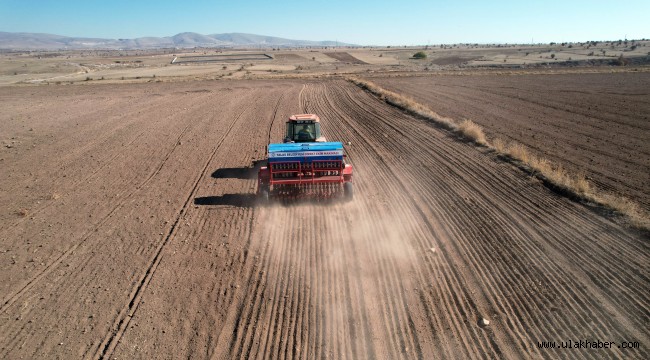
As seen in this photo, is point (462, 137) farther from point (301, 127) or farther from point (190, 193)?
point (190, 193)

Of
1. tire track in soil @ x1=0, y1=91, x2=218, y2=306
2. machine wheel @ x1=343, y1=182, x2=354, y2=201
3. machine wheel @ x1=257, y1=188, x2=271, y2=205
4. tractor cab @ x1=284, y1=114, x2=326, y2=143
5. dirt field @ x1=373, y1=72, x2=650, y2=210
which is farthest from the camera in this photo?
dirt field @ x1=373, y1=72, x2=650, y2=210

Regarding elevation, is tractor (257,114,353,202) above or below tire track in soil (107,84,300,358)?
above

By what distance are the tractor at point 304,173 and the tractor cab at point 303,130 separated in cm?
136

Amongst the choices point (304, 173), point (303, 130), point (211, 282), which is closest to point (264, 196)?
point (304, 173)

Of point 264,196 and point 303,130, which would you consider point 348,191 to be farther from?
point 303,130

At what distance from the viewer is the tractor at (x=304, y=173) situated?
11.0m

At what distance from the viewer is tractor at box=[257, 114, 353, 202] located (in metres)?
11.0

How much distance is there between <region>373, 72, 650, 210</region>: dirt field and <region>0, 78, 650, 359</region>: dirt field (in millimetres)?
3394

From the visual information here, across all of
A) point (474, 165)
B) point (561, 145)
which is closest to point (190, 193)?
point (474, 165)

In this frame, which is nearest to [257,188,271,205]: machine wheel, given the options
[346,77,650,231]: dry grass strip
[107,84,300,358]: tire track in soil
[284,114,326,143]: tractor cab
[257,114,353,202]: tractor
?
[257,114,353,202]: tractor

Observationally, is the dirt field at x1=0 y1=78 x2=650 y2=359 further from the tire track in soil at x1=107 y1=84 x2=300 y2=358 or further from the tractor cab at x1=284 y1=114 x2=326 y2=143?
the tractor cab at x1=284 y1=114 x2=326 y2=143

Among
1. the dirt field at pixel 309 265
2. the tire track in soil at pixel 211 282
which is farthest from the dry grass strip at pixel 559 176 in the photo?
the tire track in soil at pixel 211 282

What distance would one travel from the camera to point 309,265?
8.04 meters

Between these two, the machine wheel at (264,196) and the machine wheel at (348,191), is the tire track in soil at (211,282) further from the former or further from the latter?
the machine wheel at (348,191)
